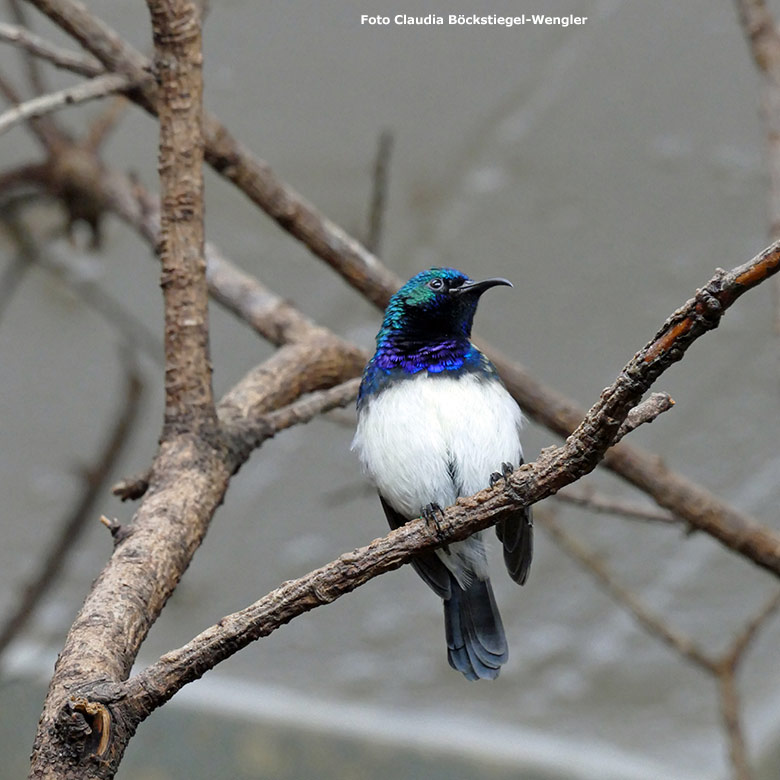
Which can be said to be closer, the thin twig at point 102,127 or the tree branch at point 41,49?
the tree branch at point 41,49

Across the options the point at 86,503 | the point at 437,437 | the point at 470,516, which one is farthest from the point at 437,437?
the point at 86,503

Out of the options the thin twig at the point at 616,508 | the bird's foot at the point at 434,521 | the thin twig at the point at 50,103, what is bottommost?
the bird's foot at the point at 434,521

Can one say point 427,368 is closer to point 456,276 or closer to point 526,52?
point 456,276

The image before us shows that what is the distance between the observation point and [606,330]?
12.5 feet

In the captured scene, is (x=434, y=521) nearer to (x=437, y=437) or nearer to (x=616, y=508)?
(x=437, y=437)

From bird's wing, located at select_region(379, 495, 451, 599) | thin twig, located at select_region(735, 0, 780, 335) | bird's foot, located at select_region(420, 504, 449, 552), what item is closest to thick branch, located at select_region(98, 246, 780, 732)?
bird's foot, located at select_region(420, 504, 449, 552)

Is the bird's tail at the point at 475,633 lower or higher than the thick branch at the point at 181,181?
lower

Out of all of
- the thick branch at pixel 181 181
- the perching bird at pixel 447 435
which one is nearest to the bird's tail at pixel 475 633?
the perching bird at pixel 447 435

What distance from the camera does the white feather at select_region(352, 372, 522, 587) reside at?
77.5 inches

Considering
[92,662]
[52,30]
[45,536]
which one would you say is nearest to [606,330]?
[52,30]

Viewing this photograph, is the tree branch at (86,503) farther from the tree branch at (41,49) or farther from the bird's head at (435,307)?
the bird's head at (435,307)

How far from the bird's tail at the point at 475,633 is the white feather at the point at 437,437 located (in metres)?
0.19

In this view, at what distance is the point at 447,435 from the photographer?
6.44ft

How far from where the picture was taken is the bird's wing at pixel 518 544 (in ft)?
6.41
